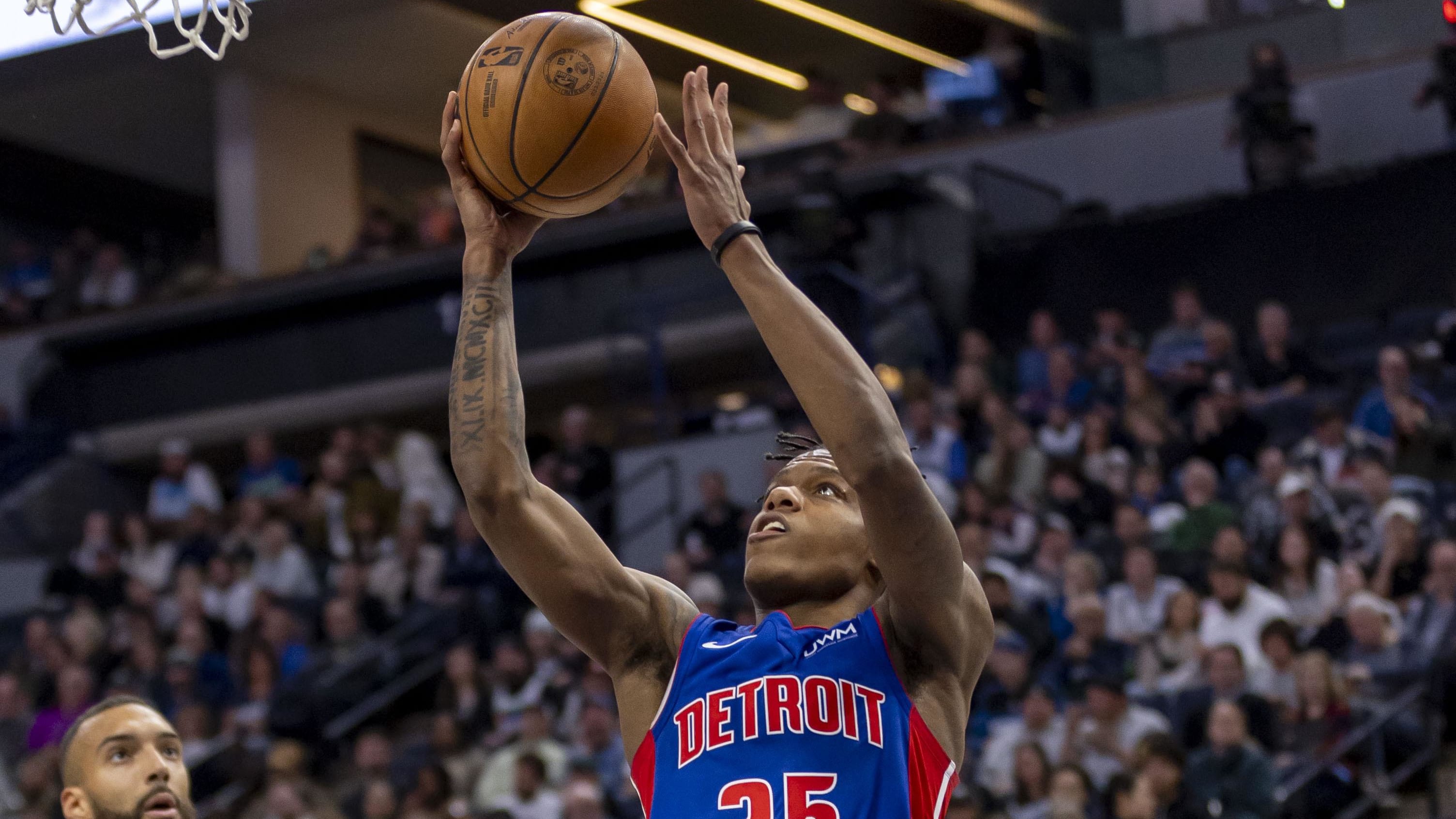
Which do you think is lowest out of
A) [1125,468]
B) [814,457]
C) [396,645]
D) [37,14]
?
[396,645]

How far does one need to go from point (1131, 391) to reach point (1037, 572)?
1.85m

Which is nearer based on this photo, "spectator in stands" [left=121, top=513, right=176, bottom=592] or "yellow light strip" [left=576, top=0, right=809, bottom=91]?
"spectator in stands" [left=121, top=513, right=176, bottom=592]

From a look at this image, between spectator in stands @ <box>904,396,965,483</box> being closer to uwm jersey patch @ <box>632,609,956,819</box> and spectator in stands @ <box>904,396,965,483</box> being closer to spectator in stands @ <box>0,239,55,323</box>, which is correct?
uwm jersey patch @ <box>632,609,956,819</box>

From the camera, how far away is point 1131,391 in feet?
36.5

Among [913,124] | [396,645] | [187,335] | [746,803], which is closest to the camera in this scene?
[746,803]

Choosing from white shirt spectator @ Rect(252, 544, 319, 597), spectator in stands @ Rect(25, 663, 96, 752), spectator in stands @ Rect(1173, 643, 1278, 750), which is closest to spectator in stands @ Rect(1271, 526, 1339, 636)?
spectator in stands @ Rect(1173, 643, 1278, 750)

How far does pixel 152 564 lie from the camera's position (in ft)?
46.7

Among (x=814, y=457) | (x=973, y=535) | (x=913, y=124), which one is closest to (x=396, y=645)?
(x=973, y=535)

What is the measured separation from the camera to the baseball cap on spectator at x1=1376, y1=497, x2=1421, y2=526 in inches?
340

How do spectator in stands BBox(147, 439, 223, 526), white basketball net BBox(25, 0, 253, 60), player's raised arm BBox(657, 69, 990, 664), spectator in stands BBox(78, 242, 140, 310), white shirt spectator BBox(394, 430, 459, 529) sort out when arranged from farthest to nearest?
spectator in stands BBox(78, 242, 140, 310) < spectator in stands BBox(147, 439, 223, 526) < white shirt spectator BBox(394, 430, 459, 529) < white basketball net BBox(25, 0, 253, 60) < player's raised arm BBox(657, 69, 990, 664)

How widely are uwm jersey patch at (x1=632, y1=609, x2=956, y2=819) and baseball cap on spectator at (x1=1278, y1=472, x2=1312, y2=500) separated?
21.2 ft

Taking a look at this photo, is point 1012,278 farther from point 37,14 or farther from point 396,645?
point 37,14

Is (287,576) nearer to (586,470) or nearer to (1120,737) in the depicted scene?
(586,470)

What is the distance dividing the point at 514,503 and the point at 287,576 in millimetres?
10415
